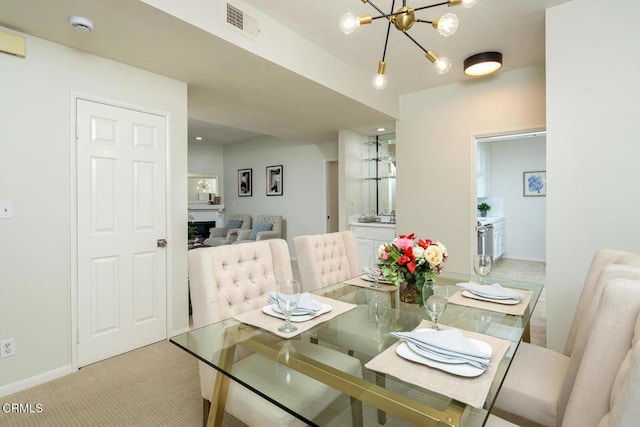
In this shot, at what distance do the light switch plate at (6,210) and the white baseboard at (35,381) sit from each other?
1.06 meters

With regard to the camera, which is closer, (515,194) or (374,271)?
(374,271)

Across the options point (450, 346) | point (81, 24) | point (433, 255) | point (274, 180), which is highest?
point (81, 24)

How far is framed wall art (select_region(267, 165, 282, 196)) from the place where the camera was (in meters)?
7.14

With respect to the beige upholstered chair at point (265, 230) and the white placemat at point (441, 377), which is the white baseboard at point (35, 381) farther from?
the beige upholstered chair at point (265, 230)

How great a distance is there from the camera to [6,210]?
202 centimetres

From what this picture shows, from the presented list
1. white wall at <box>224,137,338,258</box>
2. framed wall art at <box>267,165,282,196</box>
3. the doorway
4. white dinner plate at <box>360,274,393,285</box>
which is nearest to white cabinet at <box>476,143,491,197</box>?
the doorway

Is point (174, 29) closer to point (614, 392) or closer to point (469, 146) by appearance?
point (614, 392)

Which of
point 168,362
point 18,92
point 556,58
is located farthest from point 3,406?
point 556,58

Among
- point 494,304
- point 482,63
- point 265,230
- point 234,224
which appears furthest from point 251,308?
point 234,224

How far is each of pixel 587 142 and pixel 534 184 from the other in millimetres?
4739

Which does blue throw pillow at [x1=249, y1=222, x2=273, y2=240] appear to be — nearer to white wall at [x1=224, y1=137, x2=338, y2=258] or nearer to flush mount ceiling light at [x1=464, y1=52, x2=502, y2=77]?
white wall at [x1=224, y1=137, x2=338, y2=258]

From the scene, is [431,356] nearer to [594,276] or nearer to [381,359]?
[381,359]

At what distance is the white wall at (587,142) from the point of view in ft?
7.07

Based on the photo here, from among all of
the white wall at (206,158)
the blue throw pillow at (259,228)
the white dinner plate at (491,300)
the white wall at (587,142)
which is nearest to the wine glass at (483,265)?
the white dinner plate at (491,300)
